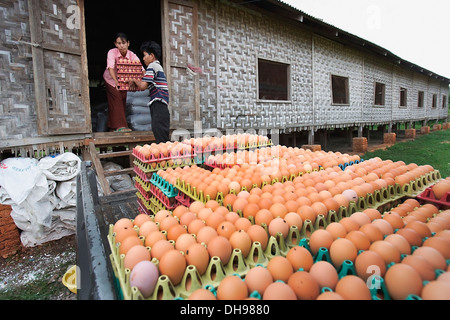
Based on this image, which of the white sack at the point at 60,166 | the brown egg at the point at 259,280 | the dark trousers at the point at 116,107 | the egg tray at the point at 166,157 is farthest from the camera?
the dark trousers at the point at 116,107

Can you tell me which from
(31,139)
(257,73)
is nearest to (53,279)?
(31,139)

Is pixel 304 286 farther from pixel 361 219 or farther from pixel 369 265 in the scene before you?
pixel 361 219

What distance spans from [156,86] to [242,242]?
13.2ft

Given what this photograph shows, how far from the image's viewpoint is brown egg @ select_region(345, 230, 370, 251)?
141 cm

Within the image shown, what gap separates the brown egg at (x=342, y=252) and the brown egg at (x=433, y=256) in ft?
0.99

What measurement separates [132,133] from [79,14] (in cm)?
242

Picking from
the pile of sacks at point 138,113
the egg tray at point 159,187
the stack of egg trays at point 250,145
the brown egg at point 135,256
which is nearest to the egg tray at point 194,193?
the egg tray at point 159,187

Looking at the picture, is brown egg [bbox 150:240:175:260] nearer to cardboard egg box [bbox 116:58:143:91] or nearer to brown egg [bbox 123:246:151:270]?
brown egg [bbox 123:246:151:270]

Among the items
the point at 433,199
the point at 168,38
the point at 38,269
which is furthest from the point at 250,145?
the point at 38,269

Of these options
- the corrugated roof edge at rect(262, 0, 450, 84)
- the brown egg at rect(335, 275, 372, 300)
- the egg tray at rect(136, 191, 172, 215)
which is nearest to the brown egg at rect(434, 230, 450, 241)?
the brown egg at rect(335, 275, 372, 300)

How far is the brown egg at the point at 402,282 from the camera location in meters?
1.07

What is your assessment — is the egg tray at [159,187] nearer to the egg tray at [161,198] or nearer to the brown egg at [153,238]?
the egg tray at [161,198]

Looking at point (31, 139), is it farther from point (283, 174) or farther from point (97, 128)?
point (283, 174)

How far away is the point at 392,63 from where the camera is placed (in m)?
14.9
